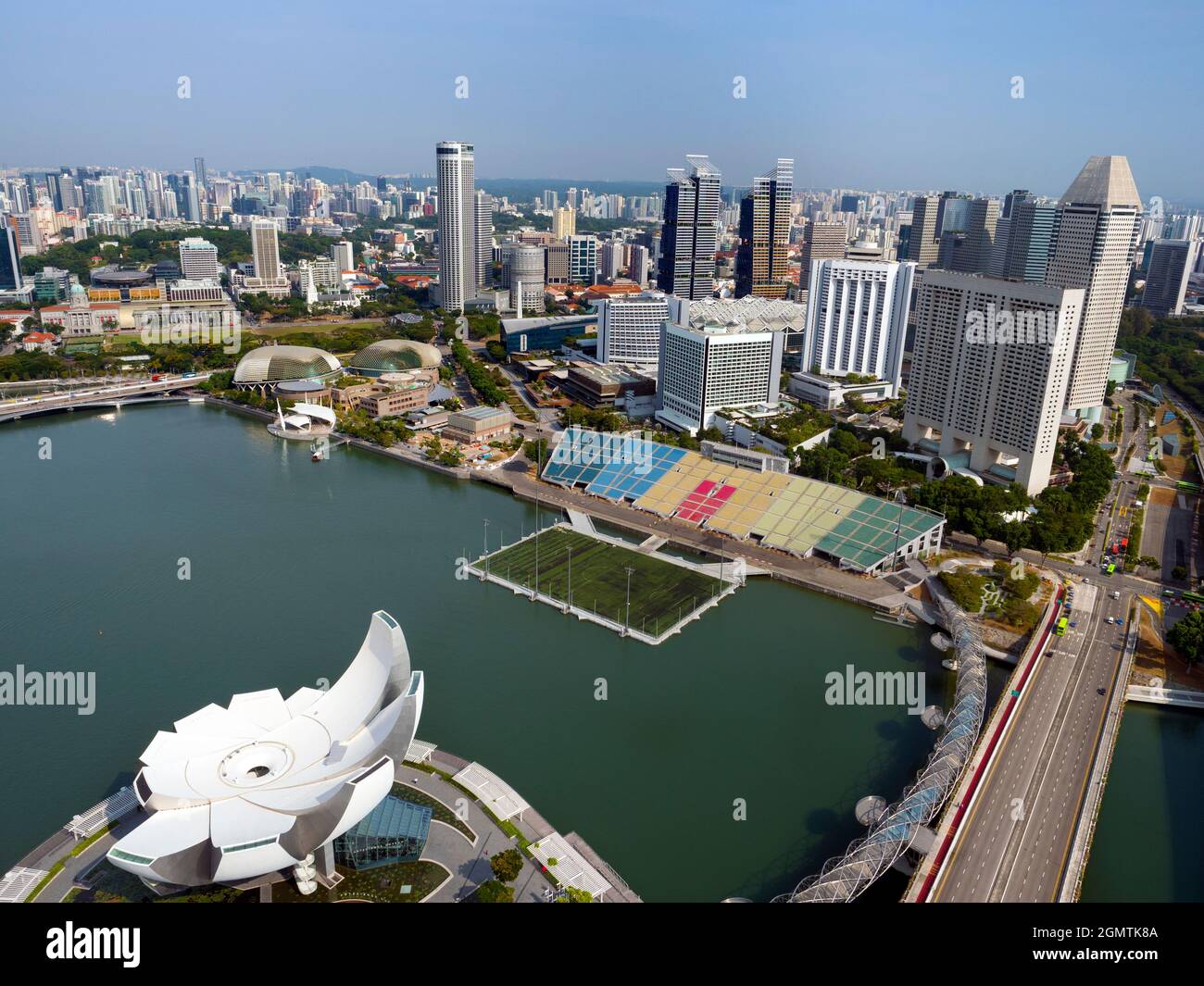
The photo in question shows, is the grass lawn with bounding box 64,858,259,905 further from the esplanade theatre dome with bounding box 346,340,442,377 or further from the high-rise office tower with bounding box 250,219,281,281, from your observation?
the high-rise office tower with bounding box 250,219,281,281

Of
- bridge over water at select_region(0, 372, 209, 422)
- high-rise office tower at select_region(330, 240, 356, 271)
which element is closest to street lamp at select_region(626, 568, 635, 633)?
bridge over water at select_region(0, 372, 209, 422)

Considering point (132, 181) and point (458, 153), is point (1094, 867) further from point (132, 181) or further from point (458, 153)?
point (132, 181)

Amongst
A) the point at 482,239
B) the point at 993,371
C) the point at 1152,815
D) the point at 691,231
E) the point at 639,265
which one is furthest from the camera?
the point at 639,265

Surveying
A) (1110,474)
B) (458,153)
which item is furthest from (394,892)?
(458,153)

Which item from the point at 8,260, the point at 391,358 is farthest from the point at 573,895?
the point at 8,260

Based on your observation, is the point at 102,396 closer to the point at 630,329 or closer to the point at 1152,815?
the point at 630,329
